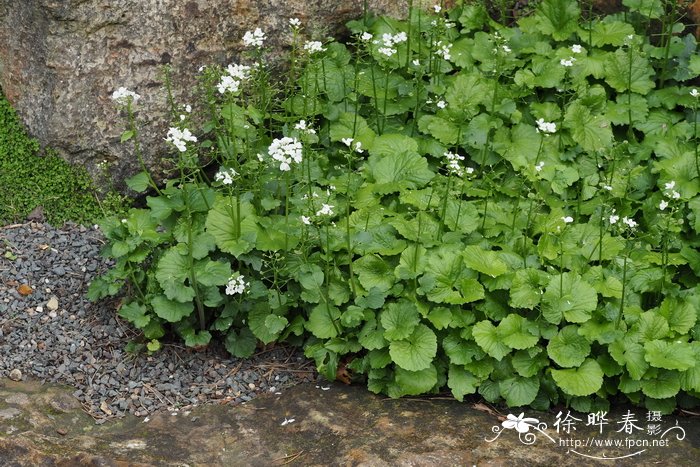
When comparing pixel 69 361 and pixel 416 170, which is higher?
pixel 416 170

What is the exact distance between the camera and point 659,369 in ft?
14.0

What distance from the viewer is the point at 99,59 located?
5.33 m

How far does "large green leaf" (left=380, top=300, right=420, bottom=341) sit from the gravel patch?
54 cm

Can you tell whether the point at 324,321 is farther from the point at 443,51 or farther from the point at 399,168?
the point at 443,51

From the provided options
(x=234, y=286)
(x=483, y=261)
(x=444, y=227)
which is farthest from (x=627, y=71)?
(x=234, y=286)

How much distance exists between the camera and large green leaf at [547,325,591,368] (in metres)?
4.24

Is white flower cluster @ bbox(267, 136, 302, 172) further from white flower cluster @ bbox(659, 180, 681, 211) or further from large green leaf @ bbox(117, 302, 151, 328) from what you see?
white flower cluster @ bbox(659, 180, 681, 211)

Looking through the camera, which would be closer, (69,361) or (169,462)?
(169,462)

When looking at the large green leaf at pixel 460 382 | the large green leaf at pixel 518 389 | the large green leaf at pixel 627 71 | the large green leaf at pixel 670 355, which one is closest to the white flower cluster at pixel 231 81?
the large green leaf at pixel 460 382

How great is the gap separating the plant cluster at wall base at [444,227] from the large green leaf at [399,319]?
0.01 metres

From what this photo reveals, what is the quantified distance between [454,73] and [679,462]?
3174mm

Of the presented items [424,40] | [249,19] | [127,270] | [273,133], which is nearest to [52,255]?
[127,270]

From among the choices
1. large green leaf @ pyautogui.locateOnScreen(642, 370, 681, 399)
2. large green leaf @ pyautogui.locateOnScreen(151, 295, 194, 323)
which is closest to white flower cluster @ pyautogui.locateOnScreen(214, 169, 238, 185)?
large green leaf @ pyautogui.locateOnScreen(151, 295, 194, 323)

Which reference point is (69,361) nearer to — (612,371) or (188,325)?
(188,325)
